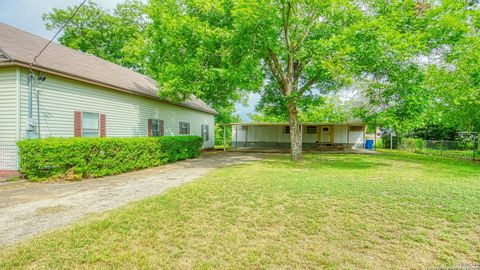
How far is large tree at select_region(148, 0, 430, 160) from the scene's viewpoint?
1038cm

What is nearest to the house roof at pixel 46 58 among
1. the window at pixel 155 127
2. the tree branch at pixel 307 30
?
the window at pixel 155 127

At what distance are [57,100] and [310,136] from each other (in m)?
21.2

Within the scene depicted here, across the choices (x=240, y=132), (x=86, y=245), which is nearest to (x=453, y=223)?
(x=86, y=245)

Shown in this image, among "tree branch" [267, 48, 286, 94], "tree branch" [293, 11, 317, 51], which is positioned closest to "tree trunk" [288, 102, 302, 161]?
"tree branch" [267, 48, 286, 94]

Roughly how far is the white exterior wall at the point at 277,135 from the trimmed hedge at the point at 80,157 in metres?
16.3

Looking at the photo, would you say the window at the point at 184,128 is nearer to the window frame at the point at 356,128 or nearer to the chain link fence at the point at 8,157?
the chain link fence at the point at 8,157

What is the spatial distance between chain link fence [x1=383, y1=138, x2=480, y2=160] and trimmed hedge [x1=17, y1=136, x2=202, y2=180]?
63.1 feet

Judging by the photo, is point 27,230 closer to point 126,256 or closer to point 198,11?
point 126,256

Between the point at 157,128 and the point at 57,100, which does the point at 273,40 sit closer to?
the point at 157,128

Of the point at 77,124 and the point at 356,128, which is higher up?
the point at 356,128

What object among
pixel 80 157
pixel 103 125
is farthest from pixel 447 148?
pixel 80 157

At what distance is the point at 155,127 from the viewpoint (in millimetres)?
15430

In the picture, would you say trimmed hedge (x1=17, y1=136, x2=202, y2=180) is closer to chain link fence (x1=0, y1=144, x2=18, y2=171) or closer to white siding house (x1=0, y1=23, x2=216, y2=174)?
chain link fence (x1=0, y1=144, x2=18, y2=171)

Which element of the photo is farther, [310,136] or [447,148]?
[310,136]
